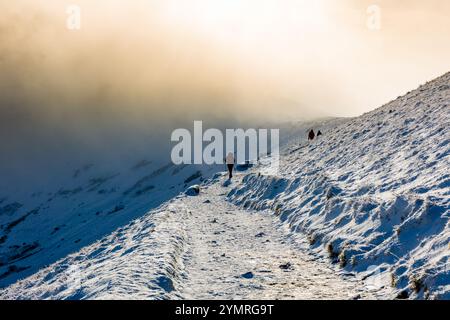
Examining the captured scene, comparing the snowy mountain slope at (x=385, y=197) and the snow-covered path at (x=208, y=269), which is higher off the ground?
the snowy mountain slope at (x=385, y=197)

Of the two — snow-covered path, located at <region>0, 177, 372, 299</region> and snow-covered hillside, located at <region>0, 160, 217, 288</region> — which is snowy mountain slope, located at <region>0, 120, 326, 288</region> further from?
snow-covered path, located at <region>0, 177, 372, 299</region>

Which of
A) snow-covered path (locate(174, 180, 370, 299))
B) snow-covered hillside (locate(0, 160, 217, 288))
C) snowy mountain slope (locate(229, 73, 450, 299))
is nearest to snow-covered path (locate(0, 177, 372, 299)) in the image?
snow-covered path (locate(174, 180, 370, 299))

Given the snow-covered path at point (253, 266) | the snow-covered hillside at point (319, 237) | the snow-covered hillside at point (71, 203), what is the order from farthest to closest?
the snow-covered hillside at point (71, 203) < the snow-covered path at point (253, 266) < the snow-covered hillside at point (319, 237)

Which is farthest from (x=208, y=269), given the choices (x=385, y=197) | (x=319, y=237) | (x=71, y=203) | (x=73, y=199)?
(x=73, y=199)

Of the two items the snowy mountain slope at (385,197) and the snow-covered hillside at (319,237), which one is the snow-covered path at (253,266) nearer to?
the snow-covered hillside at (319,237)

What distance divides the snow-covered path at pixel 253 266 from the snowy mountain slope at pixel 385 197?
94 cm

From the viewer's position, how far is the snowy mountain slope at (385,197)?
1130cm

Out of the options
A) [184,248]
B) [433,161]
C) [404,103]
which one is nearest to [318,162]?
[404,103]

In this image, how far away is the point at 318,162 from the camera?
100 ft

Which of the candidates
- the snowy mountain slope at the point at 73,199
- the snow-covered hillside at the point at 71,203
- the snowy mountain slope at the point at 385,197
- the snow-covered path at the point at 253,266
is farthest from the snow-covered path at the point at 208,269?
the snow-covered hillside at the point at 71,203

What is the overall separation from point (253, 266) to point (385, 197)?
19.2 ft

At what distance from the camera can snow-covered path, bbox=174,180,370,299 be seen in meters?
11.7
